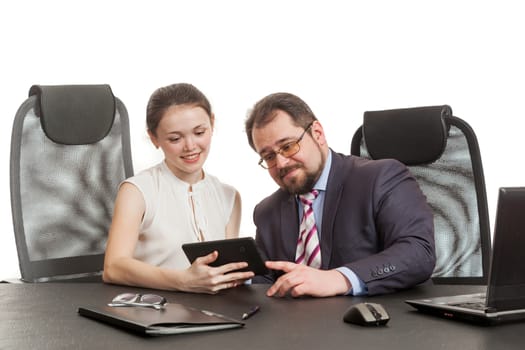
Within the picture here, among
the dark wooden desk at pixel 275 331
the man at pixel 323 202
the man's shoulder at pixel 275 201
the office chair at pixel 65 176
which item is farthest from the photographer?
the office chair at pixel 65 176

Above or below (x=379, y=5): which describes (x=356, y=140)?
below

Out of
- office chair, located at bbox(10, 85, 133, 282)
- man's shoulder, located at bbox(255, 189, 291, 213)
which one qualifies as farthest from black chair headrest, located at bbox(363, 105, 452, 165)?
office chair, located at bbox(10, 85, 133, 282)

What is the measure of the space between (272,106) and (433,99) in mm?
1939

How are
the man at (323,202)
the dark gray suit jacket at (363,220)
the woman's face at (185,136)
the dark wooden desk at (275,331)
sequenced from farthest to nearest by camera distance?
the woman's face at (185,136) → the man at (323,202) → the dark gray suit jacket at (363,220) → the dark wooden desk at (275,331)

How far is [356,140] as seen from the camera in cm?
293

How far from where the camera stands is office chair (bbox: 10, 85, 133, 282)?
2.89 m

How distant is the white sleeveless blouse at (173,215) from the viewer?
280cm

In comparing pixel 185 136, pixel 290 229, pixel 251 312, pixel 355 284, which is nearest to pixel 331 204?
pixel 290 229

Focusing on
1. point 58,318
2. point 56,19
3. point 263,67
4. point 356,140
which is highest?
point 56,19

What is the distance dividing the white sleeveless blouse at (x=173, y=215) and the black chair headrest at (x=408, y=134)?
2.08ft

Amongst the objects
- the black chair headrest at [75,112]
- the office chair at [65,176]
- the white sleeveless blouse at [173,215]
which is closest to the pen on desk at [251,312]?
the white sleeveless blouse at [173,215]

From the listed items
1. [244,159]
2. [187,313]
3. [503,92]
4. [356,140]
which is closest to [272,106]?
[356,140]

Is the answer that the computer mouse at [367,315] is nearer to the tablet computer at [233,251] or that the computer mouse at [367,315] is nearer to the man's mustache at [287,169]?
the tablet computer at [233,251]

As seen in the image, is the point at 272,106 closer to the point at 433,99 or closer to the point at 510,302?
the point at 510,302
